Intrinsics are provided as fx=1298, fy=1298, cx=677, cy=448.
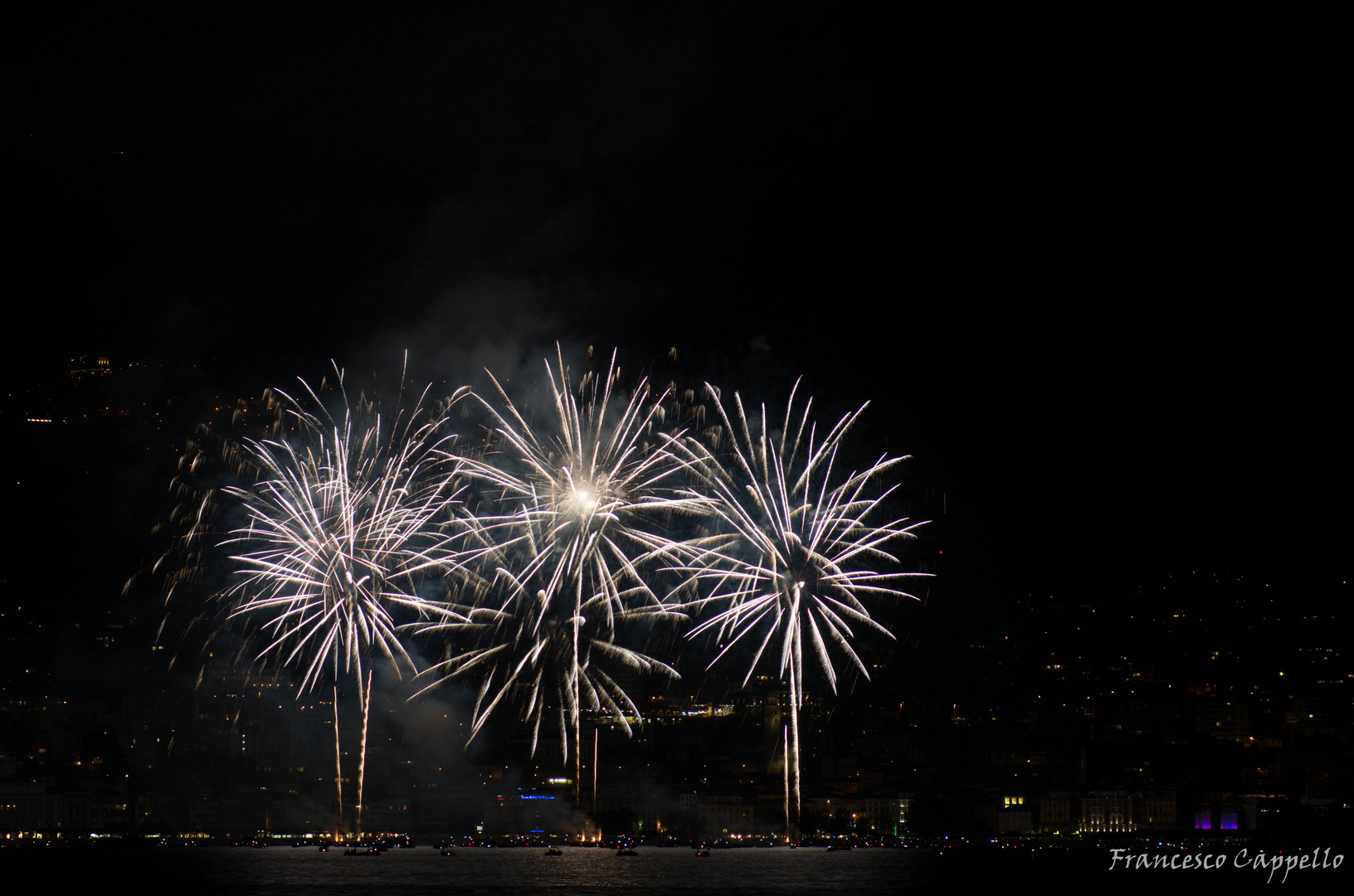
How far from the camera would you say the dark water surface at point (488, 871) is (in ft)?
245

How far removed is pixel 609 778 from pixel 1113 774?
6538 cm

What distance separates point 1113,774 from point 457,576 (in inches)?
4789

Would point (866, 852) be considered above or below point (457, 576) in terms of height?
below

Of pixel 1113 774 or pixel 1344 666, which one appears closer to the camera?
pixel 1113 774

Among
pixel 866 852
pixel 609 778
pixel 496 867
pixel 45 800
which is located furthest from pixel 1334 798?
pixel 45 800

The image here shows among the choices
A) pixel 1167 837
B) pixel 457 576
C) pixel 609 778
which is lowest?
pixel 1167 837

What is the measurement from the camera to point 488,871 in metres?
86.1

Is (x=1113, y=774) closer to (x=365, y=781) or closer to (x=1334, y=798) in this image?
(x=1334, y=798)

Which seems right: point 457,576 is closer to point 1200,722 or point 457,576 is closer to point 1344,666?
point 1200,722

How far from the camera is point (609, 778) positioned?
117688 mm

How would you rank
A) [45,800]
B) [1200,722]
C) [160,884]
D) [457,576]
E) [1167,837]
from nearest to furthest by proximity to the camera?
[457,576] → [160,884] → [45,800] → [1167,837] → [1200,722]

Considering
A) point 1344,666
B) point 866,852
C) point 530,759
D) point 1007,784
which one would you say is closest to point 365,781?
point 530,759

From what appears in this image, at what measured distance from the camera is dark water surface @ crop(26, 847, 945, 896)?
74.7 metres

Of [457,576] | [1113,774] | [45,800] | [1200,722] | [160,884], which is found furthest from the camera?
[1200,722]
